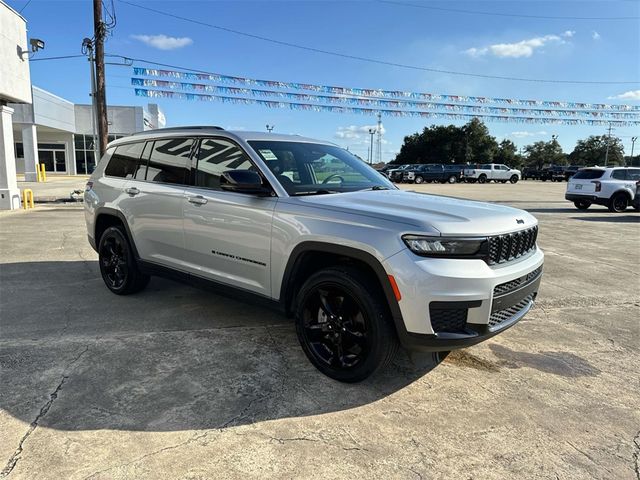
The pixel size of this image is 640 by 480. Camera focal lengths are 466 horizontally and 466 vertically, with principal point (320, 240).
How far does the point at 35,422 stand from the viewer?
9.52 ft

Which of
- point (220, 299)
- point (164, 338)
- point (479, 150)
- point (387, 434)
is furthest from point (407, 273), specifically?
point (479, 150)

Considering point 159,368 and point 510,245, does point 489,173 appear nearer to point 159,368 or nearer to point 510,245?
point 510,245

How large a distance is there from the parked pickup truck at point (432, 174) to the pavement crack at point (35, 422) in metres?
41.2

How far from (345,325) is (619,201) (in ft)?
56.6

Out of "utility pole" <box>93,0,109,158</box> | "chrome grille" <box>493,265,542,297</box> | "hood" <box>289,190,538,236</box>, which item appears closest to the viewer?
"hood" <box>289,190,538,236</box>

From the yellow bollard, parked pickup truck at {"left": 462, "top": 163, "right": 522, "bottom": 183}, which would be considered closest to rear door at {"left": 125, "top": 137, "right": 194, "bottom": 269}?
the yellow bollard

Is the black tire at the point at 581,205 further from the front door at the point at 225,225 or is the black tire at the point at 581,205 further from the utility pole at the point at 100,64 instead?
the utility pole at the point at 100,64

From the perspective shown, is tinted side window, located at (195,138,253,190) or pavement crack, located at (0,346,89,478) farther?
tinted side window, located at (195,138,253,190)

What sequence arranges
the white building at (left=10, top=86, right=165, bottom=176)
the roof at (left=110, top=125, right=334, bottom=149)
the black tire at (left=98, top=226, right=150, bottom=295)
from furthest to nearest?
the white building at (left=10, top=86, right=165, bottom=176), the black tire at (left=98, top=226, right=150, bottom=295), the roof at (left=110, top=125, right=334, bottom=149)

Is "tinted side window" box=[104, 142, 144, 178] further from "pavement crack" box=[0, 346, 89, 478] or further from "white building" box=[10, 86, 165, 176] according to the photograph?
"white building" box=[10, 86, 165, 176]

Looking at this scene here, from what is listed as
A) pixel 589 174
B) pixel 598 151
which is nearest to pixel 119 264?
pixel 589 174

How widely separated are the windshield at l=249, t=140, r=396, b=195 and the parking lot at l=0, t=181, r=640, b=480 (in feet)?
4.72

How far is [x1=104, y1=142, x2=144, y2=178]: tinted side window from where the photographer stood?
533 cm

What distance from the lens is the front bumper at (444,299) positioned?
2.92 m
